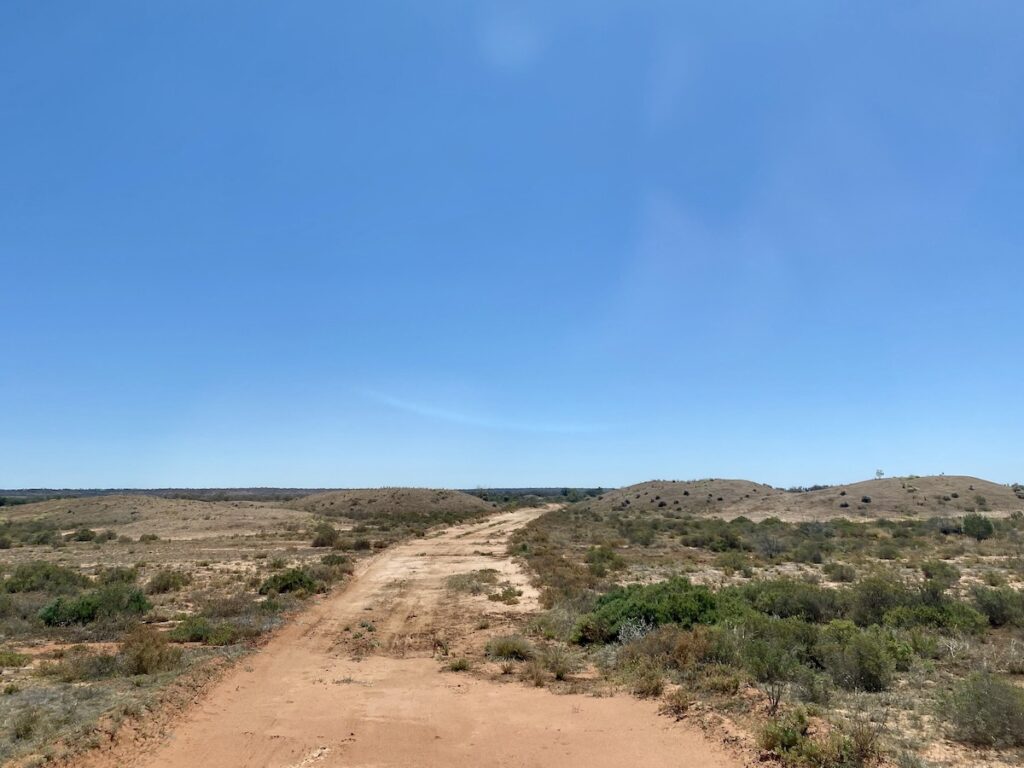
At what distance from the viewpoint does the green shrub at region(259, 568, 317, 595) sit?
22875 millimetres

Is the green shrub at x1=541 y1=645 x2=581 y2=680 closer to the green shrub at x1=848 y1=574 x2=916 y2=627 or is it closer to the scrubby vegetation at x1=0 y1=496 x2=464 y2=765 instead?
the scrubby vegetation at x1=0 y1=496 x2=464 y2=765

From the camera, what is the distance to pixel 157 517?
64.9 metres

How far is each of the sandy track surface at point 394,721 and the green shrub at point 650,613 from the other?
3300 mm

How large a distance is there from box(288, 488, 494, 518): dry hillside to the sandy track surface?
75081 millimetres

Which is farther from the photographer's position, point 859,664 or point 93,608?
point 93,608

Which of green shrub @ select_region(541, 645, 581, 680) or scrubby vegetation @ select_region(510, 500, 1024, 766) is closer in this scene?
scrubby vegetation @ select_region(510, 500, 1024, 766)

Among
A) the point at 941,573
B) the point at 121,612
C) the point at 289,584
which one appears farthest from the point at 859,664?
the point at 289,584

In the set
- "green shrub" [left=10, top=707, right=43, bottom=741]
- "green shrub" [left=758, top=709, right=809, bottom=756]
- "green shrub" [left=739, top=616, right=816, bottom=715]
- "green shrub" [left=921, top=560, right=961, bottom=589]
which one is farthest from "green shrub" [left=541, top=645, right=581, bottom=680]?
"green shrub" [left=921, top=560, right=961, bottom=589]

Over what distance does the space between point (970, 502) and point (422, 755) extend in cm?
8010

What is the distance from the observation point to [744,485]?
348ft

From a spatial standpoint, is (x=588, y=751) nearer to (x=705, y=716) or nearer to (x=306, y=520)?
(x=705, y=716)

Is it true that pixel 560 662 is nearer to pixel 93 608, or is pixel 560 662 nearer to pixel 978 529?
pixel 93 608

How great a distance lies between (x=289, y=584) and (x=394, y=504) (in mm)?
78435

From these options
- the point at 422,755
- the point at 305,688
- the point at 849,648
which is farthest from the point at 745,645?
the point at 305,688
